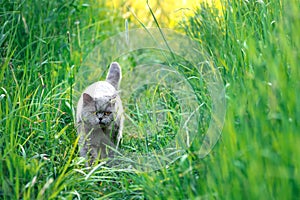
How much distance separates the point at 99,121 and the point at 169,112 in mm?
484

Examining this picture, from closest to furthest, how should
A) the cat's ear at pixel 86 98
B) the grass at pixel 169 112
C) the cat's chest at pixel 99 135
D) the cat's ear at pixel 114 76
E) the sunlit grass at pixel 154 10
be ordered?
the grass at pixel 169 112
the cat's ear at pixel 86 98
the cat's chest at pixel 99 135
the cat's ear at pixel 114 76
the sunlit grass at pixel 154 10

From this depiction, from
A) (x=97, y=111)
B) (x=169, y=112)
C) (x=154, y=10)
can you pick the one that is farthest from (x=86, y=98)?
(x=154, y=10)

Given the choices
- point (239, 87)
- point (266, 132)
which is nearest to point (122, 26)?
point (239, 87)

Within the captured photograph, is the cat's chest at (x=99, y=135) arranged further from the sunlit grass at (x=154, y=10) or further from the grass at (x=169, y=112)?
the sunlit grass at (x=154, y=10)

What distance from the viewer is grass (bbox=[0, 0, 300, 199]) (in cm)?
278

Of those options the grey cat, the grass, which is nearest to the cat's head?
the grey cat

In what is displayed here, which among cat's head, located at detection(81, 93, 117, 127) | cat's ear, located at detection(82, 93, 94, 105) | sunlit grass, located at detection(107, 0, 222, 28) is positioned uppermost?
sunlit grass, located at detection(107, 0, 222, 28)

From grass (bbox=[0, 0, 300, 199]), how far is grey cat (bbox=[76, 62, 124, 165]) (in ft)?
0.35

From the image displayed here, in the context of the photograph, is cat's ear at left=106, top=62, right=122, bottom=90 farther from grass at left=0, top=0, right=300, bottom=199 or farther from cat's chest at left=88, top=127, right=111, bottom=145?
cat's chest at left=88, top=127, right=111, bottom=145

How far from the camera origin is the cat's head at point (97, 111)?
14.4ft

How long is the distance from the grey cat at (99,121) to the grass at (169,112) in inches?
4.1

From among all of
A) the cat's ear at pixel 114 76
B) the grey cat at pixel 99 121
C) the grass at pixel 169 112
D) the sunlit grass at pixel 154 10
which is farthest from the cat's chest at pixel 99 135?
the sunlit grass at pixel 154 10

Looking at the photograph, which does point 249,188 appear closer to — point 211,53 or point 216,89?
point 216,89

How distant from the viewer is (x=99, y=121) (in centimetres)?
438
